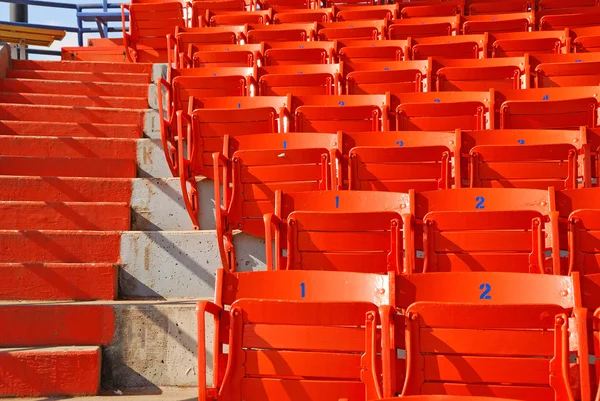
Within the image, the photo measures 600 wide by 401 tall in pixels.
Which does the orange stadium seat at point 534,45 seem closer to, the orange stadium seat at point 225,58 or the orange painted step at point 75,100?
the orange stadium seat at point 225,58

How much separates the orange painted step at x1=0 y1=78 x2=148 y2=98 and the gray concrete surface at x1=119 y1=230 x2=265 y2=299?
2.49 metres

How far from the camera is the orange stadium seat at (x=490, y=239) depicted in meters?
3.47

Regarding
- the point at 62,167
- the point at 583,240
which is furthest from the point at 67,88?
the point at 583,240

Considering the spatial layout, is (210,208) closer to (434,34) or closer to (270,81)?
(270,81)

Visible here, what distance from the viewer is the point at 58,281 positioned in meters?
4.04

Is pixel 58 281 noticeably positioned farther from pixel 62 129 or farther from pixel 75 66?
pixel 75 66

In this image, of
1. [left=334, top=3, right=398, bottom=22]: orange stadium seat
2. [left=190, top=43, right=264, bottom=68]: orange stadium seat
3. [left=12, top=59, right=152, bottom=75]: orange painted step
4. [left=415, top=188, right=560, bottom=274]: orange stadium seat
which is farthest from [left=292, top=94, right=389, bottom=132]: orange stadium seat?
[left=334, top=3, right=398, bottom=22]: orange stadium seat

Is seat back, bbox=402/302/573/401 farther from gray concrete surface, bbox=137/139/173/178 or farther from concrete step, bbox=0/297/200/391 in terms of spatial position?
gray concrete surface, bbox=137/139/173/178

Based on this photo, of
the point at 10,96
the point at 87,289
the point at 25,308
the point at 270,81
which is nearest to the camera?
the point at 25,308

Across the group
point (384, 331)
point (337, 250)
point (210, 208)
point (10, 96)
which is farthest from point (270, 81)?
point (384, 331)

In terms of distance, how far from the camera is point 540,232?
3.46 meters

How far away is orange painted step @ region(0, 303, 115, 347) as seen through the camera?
366 cm

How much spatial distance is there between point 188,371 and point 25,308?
0.76 meters

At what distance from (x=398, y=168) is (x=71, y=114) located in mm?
2685
